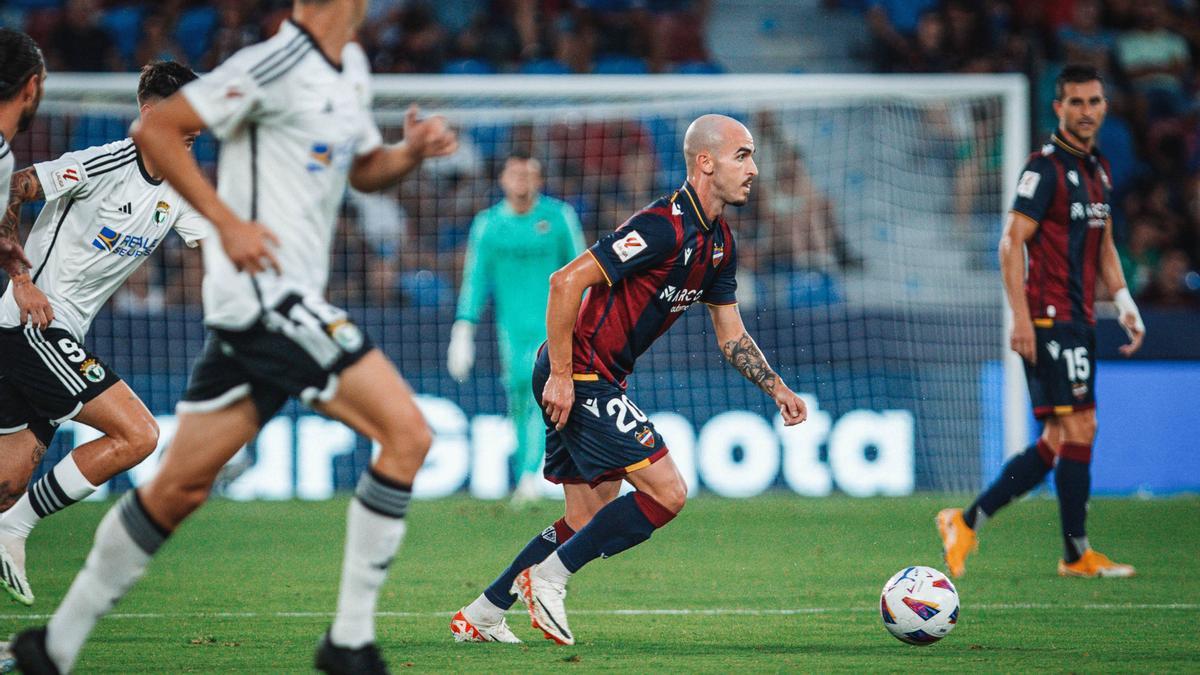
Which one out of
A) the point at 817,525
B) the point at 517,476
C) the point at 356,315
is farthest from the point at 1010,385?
the point at 356,315

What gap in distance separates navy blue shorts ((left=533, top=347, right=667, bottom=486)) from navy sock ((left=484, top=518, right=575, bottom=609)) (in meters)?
0.24

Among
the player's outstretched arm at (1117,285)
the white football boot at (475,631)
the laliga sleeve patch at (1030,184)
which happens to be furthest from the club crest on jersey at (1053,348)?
the white football boot at (475,631)

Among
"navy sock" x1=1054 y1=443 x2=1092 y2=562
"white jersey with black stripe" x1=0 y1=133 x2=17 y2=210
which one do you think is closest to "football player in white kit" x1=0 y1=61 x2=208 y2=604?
"white jersey with black stripe" x1=0 y1=133 x2=17 y2=210

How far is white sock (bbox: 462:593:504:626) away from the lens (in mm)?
5867

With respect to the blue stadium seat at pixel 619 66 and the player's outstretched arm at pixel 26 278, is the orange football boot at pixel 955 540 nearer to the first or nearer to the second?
the player's outstretched arm at pixel 26 278

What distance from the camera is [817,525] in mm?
10672

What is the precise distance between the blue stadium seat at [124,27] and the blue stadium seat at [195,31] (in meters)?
0.48

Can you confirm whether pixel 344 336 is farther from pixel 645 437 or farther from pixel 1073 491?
pixel 1073 491

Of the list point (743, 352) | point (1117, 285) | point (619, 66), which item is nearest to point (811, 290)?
point (619, 66)

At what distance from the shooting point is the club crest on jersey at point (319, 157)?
4438 mm

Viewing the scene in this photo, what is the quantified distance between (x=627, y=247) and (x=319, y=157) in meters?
1.67

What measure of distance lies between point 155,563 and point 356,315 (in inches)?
205

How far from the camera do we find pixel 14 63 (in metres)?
5.21

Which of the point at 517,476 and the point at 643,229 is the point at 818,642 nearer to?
the point at 643,229
